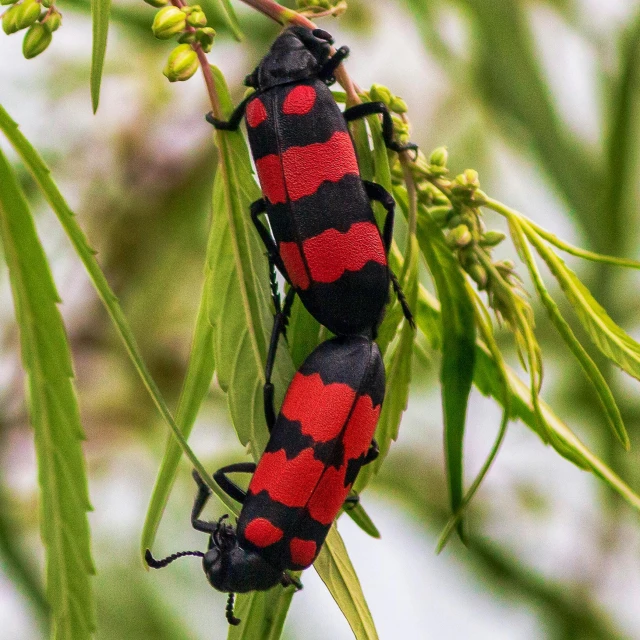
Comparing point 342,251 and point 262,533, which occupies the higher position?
point 342,251

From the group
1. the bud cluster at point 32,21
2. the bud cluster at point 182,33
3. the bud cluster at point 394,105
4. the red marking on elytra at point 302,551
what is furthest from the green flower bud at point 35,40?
the red marking on elytra at point 302,551

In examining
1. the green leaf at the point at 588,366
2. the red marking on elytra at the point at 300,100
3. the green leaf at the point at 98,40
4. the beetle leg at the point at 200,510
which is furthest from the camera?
the beetle leg at the point at 200,510

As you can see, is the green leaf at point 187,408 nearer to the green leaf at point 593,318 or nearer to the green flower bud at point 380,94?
the green flower bud at point 380,94

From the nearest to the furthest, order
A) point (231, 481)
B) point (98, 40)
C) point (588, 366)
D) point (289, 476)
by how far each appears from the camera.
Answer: point (98, 40) → point (588, 366) → point (289, 476) → point (231, 481)

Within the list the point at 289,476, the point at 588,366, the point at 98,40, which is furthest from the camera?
the point at 289,476

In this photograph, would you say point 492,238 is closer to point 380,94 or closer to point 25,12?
point 380,94

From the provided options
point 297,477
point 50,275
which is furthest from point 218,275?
point 297,477

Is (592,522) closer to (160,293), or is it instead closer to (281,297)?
(160,293)

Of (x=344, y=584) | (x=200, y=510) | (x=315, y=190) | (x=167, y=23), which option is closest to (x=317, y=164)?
(x=315, y=190)
